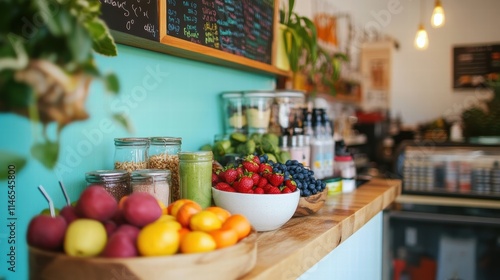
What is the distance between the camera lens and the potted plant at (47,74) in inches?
24.6

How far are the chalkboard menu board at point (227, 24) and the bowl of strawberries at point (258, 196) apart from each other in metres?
0.57

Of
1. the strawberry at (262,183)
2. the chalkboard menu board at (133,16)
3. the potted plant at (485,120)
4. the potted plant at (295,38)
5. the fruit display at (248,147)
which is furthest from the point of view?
the potted plant at (485,120)

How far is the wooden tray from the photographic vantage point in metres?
0.79

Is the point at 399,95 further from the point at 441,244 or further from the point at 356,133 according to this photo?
the point at 441,244

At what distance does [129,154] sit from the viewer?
1.39 metres

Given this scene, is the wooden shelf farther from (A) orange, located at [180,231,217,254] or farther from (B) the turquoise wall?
(A) orange, located at [180,231,217,254]

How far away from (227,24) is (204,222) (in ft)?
3.69

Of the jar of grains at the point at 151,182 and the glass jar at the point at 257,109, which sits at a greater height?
the glass jar at the point at 257,109

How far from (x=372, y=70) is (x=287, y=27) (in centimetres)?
465

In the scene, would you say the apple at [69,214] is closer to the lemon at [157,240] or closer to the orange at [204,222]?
the lemon at [157,240]

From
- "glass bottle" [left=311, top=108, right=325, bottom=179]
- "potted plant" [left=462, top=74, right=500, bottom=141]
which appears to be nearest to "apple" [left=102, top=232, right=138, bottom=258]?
"glass bottle" [left=311, top=108, right=325, bottom=179]

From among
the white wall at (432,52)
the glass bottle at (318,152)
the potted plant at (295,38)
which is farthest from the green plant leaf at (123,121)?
the white wall at (432,52)

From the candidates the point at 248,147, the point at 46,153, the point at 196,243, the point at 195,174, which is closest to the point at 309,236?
the point at 195,174

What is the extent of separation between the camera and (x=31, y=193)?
47.4 inches
